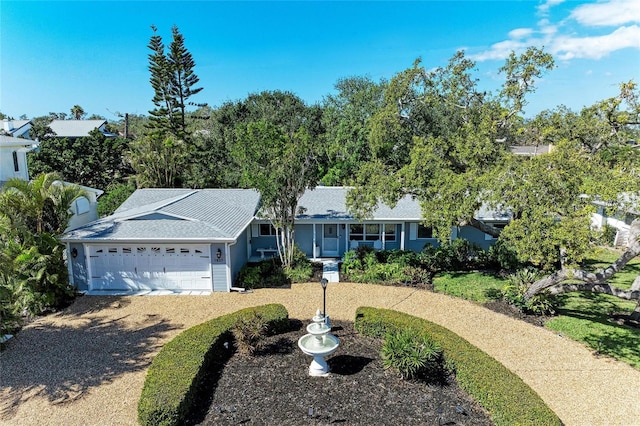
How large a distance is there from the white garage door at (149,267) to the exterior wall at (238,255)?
970 millimetres

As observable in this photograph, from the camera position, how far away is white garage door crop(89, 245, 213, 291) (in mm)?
14656

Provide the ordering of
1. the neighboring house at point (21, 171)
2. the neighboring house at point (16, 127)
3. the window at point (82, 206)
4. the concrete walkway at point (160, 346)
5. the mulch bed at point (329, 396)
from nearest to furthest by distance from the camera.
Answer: the mulch bed at point (329, 396) < the concrete walkway at point (160, 346) < the window at point (82, 206) < the neighboring house at point (21, 171) < the neighboring house at point (16, 127)

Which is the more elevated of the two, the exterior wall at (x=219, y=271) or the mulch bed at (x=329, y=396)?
the exterior wall at (x=219, y=271)

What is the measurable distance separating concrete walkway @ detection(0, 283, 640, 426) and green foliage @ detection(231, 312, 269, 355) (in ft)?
7.26

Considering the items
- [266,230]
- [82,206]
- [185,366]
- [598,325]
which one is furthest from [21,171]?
[598,325]

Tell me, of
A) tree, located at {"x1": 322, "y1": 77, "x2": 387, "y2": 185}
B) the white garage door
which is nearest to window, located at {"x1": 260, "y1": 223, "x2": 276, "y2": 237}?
the white garage door

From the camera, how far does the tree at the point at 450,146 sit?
13.0 meters

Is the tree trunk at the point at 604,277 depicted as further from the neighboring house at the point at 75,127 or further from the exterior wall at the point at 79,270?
the neighboring house at the point at 75,127

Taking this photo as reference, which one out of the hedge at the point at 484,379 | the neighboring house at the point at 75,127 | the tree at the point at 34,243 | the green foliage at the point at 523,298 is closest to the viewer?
the hedge at the point at 484,379

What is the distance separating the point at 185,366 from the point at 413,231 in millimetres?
12761

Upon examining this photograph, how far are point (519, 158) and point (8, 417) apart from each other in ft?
47.7

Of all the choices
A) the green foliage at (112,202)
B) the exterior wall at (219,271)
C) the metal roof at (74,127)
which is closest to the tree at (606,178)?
the exterior wall at (219,271)

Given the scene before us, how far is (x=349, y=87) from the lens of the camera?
34594 millimetres

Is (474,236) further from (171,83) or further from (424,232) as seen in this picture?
(171,83)
